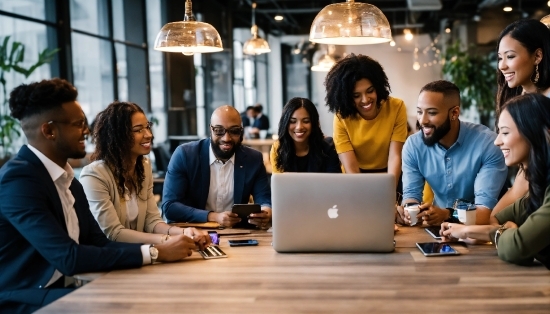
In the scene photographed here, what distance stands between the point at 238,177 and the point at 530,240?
6.31ft

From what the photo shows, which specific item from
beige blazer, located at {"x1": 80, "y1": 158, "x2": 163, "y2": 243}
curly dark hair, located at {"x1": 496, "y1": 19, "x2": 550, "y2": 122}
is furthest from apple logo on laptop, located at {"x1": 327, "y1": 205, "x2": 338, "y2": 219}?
curly dark hair, located at {"x1": 496, "y1": 19, "x2": 550, "y2": 122}

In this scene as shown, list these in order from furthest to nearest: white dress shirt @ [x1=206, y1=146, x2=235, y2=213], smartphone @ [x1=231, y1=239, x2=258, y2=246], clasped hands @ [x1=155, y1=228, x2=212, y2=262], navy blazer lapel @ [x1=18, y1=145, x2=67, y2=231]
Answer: white dress shirt @ [x1=206, y1=146, x2=235, y2=213]
smartphone @ [x1=231, y1=239, x2=258, y2=246]
clasped hands @ [x1=155, y1=228, x2=212, y2=262]
navy blazer lapel @ [x1=18, y1=145, x2=67, y2=231]

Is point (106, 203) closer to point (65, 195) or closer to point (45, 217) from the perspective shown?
point (65, 195)

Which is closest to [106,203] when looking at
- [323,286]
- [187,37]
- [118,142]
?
[118,142]

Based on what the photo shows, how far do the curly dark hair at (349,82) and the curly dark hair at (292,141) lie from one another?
16 cm

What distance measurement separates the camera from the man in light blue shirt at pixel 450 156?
3445 millimetres

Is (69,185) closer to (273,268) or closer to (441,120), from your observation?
(273,268)

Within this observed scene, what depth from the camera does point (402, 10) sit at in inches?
622

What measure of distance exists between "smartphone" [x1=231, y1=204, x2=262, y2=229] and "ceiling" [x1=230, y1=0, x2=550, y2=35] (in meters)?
9.40

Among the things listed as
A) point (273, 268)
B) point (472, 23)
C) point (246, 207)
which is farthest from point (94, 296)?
point (472, 23)

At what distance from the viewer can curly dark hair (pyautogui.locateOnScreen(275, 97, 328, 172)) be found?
4062 mm

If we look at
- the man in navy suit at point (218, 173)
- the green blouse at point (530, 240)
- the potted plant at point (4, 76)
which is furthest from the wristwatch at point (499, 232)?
the potted plant at point (4, 76)

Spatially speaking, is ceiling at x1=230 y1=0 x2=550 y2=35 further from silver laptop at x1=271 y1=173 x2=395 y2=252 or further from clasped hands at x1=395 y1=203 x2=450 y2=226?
silver laptop at x1=271 y1=173 x2=395 y2=252

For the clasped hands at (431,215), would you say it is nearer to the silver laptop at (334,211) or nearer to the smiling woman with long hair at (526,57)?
the smiling woman with long hair at (526,57)
